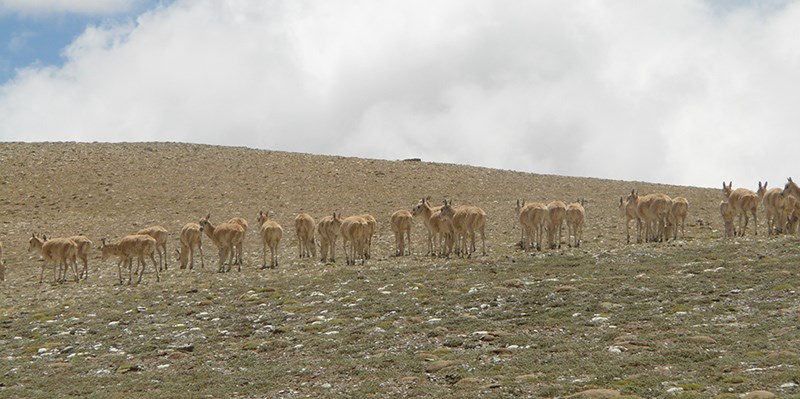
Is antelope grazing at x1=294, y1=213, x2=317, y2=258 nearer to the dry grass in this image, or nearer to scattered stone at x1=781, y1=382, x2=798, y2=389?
the dry grass

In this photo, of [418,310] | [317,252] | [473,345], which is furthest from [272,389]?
[317,252]

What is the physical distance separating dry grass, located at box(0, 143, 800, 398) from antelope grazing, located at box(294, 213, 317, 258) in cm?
146

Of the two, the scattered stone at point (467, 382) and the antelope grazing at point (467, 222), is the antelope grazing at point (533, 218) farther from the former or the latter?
the scattered stone at point (467, 382)

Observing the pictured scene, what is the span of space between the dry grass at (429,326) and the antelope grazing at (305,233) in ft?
4.80

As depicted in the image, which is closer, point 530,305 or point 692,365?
point 692,365

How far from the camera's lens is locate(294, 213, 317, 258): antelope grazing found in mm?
37812

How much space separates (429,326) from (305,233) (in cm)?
1893

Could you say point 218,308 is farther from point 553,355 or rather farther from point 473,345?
point 553,355

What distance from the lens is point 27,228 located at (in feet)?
159

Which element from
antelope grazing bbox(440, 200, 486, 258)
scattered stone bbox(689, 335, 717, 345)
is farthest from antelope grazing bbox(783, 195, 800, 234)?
scattered stone bbox(689, 335, 717, 345)

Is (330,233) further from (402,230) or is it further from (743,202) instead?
(743,202)

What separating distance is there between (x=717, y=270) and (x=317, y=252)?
21236 mm

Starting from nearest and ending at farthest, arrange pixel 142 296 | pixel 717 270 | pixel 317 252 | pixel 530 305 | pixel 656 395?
pixel 656 395
pixel 530 305
pixel 717 270
pixel 142 296
pixel 317 252

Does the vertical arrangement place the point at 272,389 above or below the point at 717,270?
below
